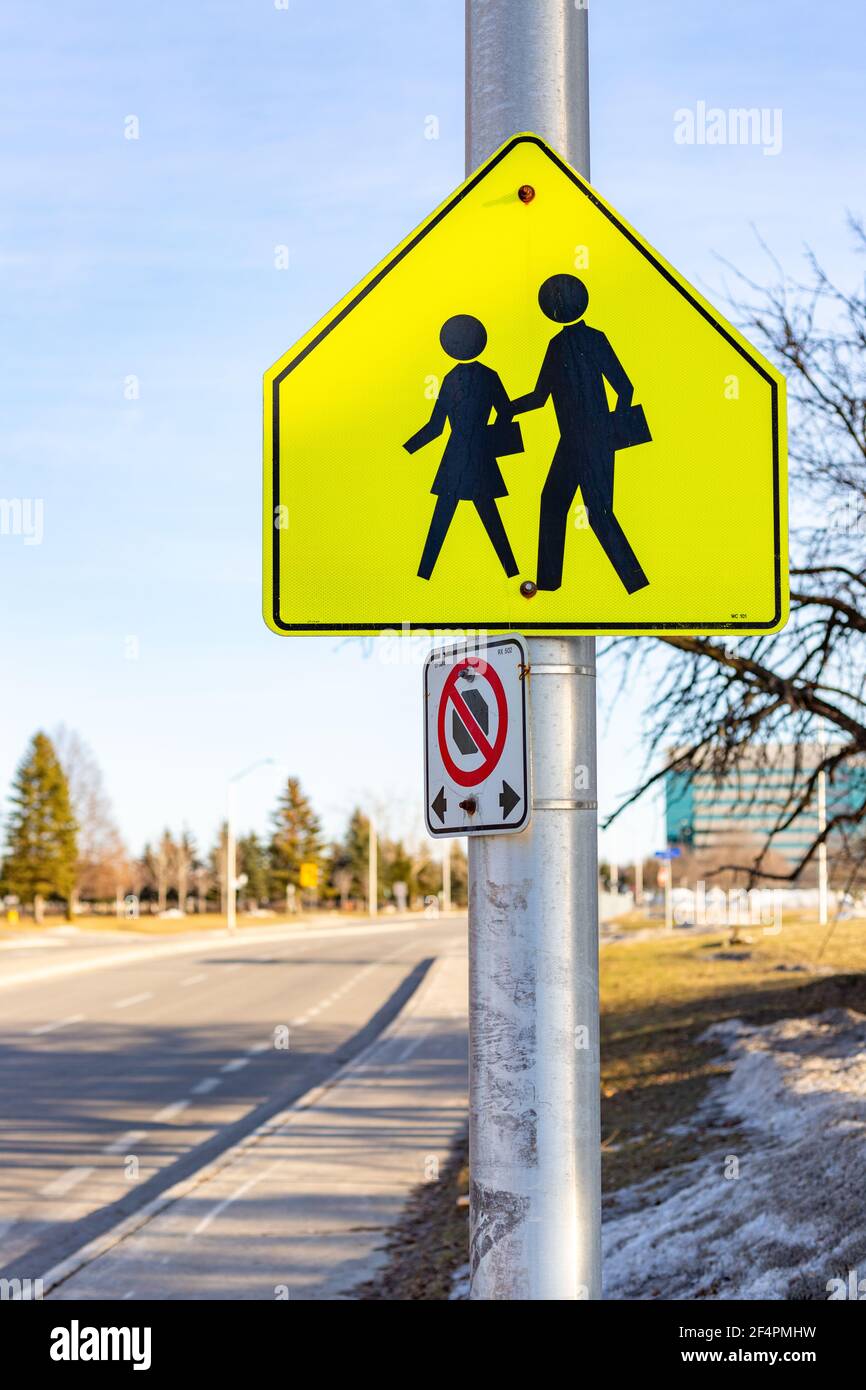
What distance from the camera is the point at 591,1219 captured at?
2059 millimetres

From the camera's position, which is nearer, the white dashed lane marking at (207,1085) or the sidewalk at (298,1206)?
the sidewalk at (298,1206)

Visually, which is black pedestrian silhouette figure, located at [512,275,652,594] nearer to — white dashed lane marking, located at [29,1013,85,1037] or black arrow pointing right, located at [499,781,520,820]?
black arrow pointing right, located at [499,781,520,820]

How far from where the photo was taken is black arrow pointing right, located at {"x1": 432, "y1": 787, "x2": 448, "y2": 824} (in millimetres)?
2270

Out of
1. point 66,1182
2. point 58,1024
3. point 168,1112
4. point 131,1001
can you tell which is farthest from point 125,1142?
point 131,1001

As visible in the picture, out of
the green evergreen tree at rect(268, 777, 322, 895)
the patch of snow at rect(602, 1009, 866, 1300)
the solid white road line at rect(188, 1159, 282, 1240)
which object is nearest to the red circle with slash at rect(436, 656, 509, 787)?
the patch of snow at rect(602, 1009, 866, 1300)

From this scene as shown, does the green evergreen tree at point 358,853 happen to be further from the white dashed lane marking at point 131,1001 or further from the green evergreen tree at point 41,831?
the white dashed lane marking at point 131,1001

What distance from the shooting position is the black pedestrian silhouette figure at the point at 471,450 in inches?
88.4

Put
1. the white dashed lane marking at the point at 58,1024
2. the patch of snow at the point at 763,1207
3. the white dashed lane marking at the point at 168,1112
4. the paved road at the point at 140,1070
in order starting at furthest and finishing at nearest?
the white dashed lane marking at the point at 58,1024 < the white dashed lane marking at the point at 168,1112 < the paved road at the point at 140,1070 < the patch of snow at the point at 763,1207

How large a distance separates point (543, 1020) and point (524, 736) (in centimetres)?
41

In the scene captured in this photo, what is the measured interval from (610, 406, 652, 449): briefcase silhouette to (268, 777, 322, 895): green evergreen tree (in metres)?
114

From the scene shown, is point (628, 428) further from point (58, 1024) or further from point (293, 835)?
point (293, 835)

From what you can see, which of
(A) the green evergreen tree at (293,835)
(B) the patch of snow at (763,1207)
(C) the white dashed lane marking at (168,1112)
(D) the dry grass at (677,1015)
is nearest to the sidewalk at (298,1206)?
(C) the white dashed lane marking at (168,1112)
